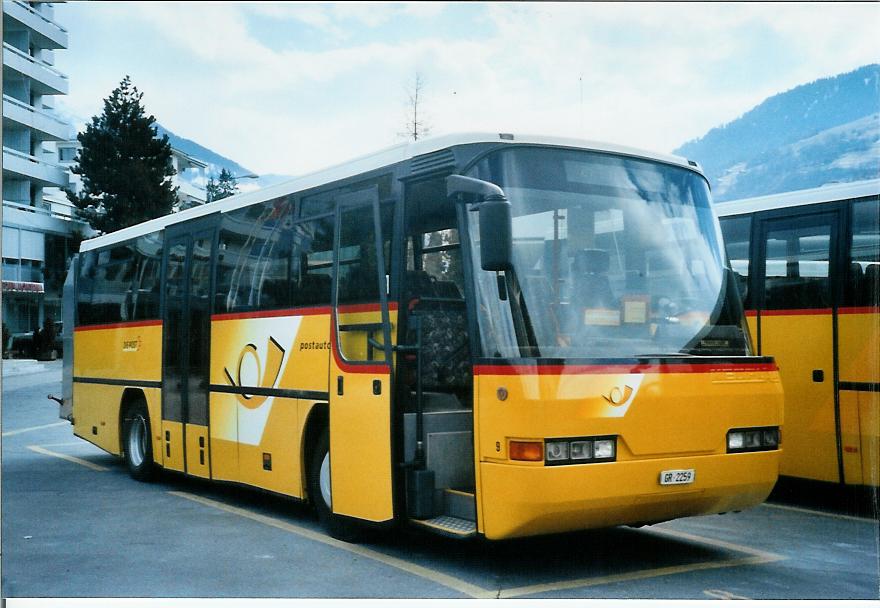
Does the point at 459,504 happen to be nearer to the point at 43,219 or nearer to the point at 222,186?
the point at 222,186

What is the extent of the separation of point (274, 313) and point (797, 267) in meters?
5.19

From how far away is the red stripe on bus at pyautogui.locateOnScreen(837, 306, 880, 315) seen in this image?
934 centimetres

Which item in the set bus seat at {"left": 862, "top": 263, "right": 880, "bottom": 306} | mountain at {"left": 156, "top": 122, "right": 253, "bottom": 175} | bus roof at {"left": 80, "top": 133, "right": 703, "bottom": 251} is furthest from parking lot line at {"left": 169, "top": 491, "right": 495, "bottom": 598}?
bus seat at {"left": 862, "top": 263, "right": 880, "bottom": 306}

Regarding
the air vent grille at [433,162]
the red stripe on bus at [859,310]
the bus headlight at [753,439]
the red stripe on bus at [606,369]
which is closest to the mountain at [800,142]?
the red stripe on bus at [859,310]

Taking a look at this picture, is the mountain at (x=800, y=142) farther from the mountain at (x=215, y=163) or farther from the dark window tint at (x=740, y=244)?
the mountain at (x=215, y=163)

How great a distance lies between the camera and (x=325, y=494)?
8406mm

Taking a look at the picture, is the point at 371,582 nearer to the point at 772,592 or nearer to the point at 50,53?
the point at 772,592

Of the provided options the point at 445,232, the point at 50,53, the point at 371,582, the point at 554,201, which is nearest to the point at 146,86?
the point at 50,53

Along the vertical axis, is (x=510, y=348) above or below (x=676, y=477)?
above

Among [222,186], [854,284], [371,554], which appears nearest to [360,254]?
[371,554]

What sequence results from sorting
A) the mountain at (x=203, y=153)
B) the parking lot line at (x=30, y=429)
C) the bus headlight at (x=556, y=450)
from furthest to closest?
the parking lot line at (x=30, y=429) → the mountain at (x=203, y=153) → the bus headlight at (x=556, y=450)

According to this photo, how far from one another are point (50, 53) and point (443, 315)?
4.21 m

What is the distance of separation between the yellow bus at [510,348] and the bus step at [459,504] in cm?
2

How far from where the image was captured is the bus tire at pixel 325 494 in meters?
8.09
